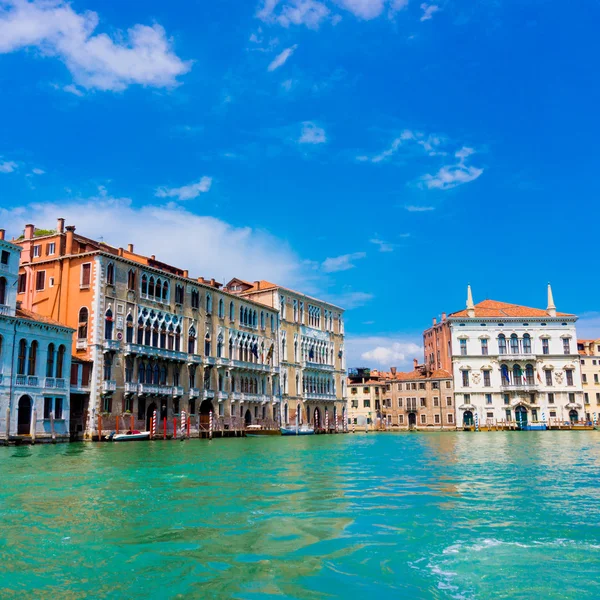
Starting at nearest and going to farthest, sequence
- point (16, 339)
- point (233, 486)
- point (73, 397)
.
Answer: point (233, 486), point (16, 339), point (73, 397)

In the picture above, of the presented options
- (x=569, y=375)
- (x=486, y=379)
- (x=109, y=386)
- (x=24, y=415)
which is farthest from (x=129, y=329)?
(x=569, y=375)

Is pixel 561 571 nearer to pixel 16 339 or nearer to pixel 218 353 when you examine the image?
pixel 16 339

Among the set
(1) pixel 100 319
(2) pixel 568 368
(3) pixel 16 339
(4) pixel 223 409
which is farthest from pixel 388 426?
(3) pixel 16 339

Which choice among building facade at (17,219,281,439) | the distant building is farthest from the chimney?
the distant building

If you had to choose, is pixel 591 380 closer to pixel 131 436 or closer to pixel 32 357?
pixel 131 436

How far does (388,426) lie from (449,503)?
60.8 meters

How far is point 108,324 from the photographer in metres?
36.6

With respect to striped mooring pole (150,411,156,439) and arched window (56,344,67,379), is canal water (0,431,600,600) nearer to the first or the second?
arched window (56,344,67,379)

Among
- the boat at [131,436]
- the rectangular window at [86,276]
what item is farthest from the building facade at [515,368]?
the rectangular window at [86,276]

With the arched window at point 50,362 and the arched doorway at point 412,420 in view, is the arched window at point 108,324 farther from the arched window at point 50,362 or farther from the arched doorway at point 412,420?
the arched doorway at point 412,420

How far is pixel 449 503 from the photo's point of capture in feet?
34.3

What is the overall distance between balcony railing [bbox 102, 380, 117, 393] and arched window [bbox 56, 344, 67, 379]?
3.58m

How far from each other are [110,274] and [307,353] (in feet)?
80.6

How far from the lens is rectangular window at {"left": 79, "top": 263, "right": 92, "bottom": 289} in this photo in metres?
36.4
